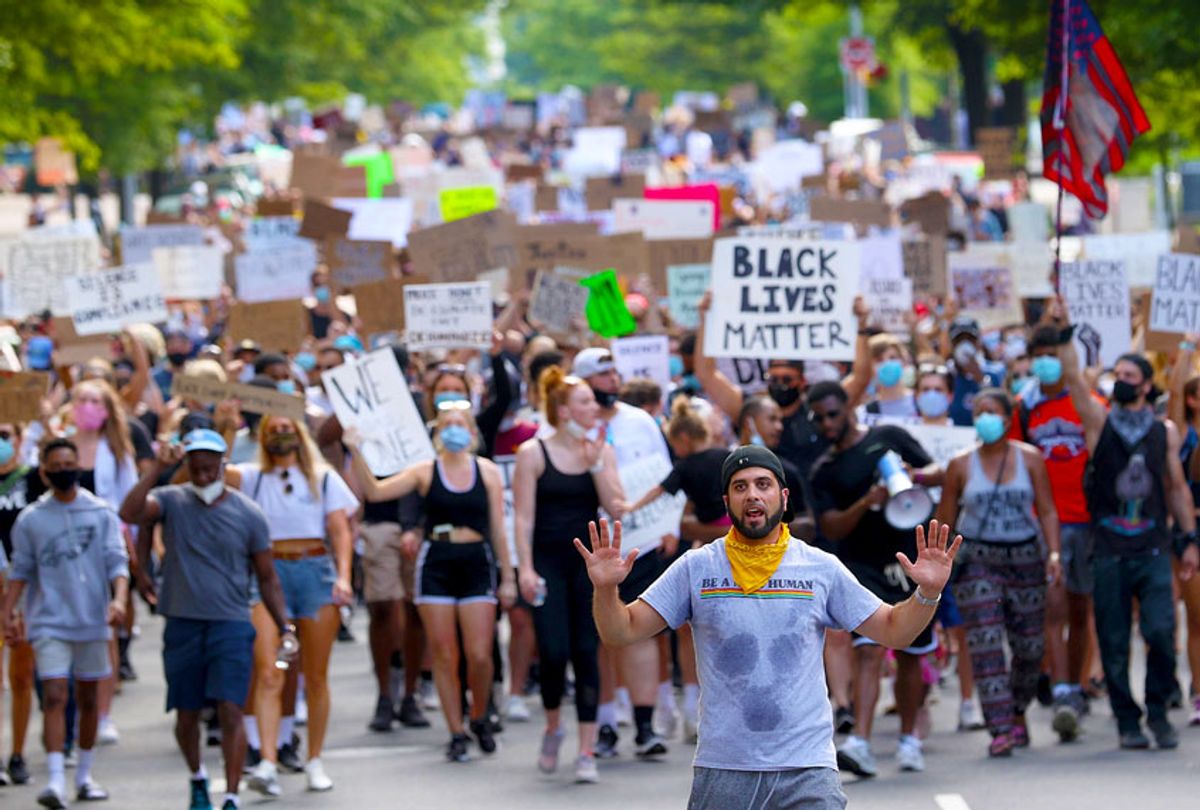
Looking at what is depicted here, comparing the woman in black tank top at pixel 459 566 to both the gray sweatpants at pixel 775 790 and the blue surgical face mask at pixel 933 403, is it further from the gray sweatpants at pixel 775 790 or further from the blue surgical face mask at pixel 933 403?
the gray sweatpants at pixel 775 790

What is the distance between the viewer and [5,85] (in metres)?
29.4

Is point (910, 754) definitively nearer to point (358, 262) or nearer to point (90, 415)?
point (90, 415)

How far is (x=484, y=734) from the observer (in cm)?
1234

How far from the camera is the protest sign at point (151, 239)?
77.6 feet

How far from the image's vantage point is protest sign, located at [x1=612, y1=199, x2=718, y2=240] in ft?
70.6

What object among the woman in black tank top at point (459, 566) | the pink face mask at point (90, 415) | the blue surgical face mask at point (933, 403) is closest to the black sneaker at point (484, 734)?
the woman in black tank top at point (459, 566)

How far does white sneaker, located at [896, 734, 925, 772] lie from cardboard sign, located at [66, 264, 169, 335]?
8023 mm

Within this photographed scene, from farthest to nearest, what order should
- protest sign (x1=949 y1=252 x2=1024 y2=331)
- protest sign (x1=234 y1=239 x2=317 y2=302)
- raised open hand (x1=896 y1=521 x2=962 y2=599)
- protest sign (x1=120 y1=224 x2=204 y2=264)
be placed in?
protest sign (x1=120 y1=224 x2=204 y2=264), protest sign (x1=234 y1=239 x2=317 y2=302), protest sign (x1=949 y1=252 x2=1024 y2=331), raised open hand (x1=896 y1=521 x2=962 y2=599)

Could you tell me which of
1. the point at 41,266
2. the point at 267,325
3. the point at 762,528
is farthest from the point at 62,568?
the point at 41,266

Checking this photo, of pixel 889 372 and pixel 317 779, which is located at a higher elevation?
pixel 889 372

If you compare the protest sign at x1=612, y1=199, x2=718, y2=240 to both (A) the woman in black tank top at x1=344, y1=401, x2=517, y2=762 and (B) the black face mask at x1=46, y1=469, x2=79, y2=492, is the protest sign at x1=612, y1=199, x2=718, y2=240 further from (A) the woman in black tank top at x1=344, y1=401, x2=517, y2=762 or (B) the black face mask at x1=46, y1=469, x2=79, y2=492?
(B) the black face mask at x1=46, y1=469, x2=79, y2=492

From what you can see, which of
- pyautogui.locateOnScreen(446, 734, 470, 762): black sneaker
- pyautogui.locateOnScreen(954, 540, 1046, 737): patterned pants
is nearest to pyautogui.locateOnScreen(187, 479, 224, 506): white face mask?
pyautogui.locateOnScreen(446, 734, 470, 762): black sneaker

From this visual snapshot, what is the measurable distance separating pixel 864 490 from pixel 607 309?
14.2 ft

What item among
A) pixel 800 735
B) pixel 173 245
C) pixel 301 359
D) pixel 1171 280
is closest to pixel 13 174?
pixel 173 245
